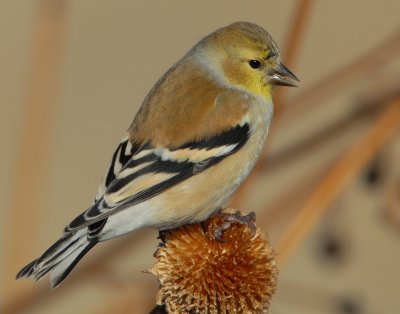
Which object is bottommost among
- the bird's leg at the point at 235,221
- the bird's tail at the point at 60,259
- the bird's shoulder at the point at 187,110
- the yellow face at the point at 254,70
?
the bird's leg at the point at 235,221

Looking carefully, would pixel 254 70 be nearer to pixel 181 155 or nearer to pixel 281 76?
pixel 281 76

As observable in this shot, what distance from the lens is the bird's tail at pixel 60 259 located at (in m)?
2.94

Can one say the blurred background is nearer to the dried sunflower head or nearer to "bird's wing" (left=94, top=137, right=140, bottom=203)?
the dried sunflower head

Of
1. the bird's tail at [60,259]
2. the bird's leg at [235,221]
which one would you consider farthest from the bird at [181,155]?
the bird's leg at [235,221]

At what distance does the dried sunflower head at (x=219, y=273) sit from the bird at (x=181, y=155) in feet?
0.68

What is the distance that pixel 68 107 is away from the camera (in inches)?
317

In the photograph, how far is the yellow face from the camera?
12.0 feet

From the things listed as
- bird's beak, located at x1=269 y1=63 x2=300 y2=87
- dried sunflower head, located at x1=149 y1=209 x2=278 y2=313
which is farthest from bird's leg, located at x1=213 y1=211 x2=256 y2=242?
bird's beak, located at x1=269 y1=63 x2=300 y2=87

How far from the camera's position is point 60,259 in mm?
2994

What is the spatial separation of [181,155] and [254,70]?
66 cm

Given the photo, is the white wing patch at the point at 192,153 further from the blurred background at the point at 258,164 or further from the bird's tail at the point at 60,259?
the bird's tail at the point at 60,259

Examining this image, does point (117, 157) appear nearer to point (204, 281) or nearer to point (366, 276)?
point (204, 281)

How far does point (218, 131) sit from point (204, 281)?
25.8 inches

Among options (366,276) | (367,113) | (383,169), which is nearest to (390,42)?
(367,113)
